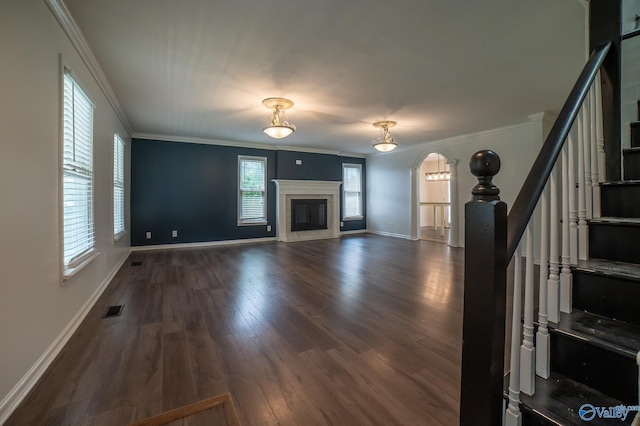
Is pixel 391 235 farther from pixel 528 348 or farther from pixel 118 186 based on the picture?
pixel 528 348

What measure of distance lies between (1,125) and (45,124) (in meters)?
0.52

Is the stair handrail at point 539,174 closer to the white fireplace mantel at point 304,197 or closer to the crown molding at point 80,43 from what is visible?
the crown molding at point 80,43

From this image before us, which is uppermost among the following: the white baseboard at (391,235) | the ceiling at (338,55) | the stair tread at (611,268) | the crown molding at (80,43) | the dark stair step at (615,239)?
the ceiling at (338,55)

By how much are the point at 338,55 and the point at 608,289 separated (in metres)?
2.56

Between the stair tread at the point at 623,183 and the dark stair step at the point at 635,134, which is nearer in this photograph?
the stair tread at the point at 623,183

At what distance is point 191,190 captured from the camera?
6.11m

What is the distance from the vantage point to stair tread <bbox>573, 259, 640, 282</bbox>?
1.04m

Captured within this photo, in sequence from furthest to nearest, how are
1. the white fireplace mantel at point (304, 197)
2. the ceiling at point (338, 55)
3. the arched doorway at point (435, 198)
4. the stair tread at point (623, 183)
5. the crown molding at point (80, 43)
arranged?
the white fireplace mantel at point (304, 197) → the arched doorway at point (435, 198) → the ceiling at point (338, 55) → the crown molding at point (80, 43) → the stair tread at point (623, 183)

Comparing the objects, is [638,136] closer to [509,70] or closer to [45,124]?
[509,70]

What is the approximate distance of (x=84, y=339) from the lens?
212cm

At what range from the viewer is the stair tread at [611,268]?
104 centimetres

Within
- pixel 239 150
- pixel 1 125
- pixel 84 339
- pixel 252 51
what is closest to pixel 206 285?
pixel 84 339

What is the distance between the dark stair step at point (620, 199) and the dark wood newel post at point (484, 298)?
1.19 meters

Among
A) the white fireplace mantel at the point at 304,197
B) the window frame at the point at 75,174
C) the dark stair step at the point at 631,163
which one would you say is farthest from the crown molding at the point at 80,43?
the white fireplace mantel at the point at 304,197
